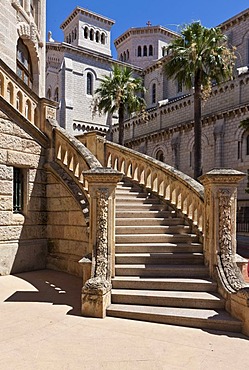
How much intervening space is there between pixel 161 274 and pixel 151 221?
190 cm

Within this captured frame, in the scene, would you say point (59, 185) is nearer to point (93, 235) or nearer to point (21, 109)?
point (21, 109)

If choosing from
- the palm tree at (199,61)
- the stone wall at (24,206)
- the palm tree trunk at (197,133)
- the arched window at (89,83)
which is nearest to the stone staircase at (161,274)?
the stone wall at (24,206)

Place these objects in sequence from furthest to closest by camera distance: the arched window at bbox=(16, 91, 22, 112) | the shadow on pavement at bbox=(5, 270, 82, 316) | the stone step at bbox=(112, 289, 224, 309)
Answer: the arched window at bbox=(16, 91, 22, 112) → the shadow on pavement at bbox=(5, 270, 82, 316) → the stone step at bbox=(112, 289, 224, 309)

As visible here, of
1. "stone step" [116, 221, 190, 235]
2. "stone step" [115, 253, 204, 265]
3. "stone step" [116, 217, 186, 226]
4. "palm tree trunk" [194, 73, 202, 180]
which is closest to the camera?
"stone step" [115, 253, 204, 265]

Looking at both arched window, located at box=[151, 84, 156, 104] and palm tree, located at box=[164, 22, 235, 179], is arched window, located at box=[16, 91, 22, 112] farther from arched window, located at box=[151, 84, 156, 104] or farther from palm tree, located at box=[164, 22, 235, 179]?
arched window, located at box=[151, 84, 156, 104]

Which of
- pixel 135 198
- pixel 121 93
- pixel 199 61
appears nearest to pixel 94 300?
pixel 135 198

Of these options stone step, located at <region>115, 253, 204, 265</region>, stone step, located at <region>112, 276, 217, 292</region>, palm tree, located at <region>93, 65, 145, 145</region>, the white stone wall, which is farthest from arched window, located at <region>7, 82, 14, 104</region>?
palm tree, located at <region>93, 65, 145, 145</region>

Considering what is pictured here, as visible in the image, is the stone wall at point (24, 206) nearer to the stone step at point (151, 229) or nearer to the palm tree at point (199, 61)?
the stone step at point (151, 229)

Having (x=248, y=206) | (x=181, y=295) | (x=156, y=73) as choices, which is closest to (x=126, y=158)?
(x=181, y=295)

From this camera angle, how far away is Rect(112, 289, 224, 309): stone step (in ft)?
19.4

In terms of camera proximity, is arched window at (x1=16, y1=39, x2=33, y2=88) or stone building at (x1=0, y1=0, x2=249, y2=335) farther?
arched window at (x1=16, y1=39, x2=33, y2=88)

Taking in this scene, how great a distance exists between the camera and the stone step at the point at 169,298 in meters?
5.91

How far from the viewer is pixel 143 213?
8781mm

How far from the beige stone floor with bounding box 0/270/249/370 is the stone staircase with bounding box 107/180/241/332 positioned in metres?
0.29
